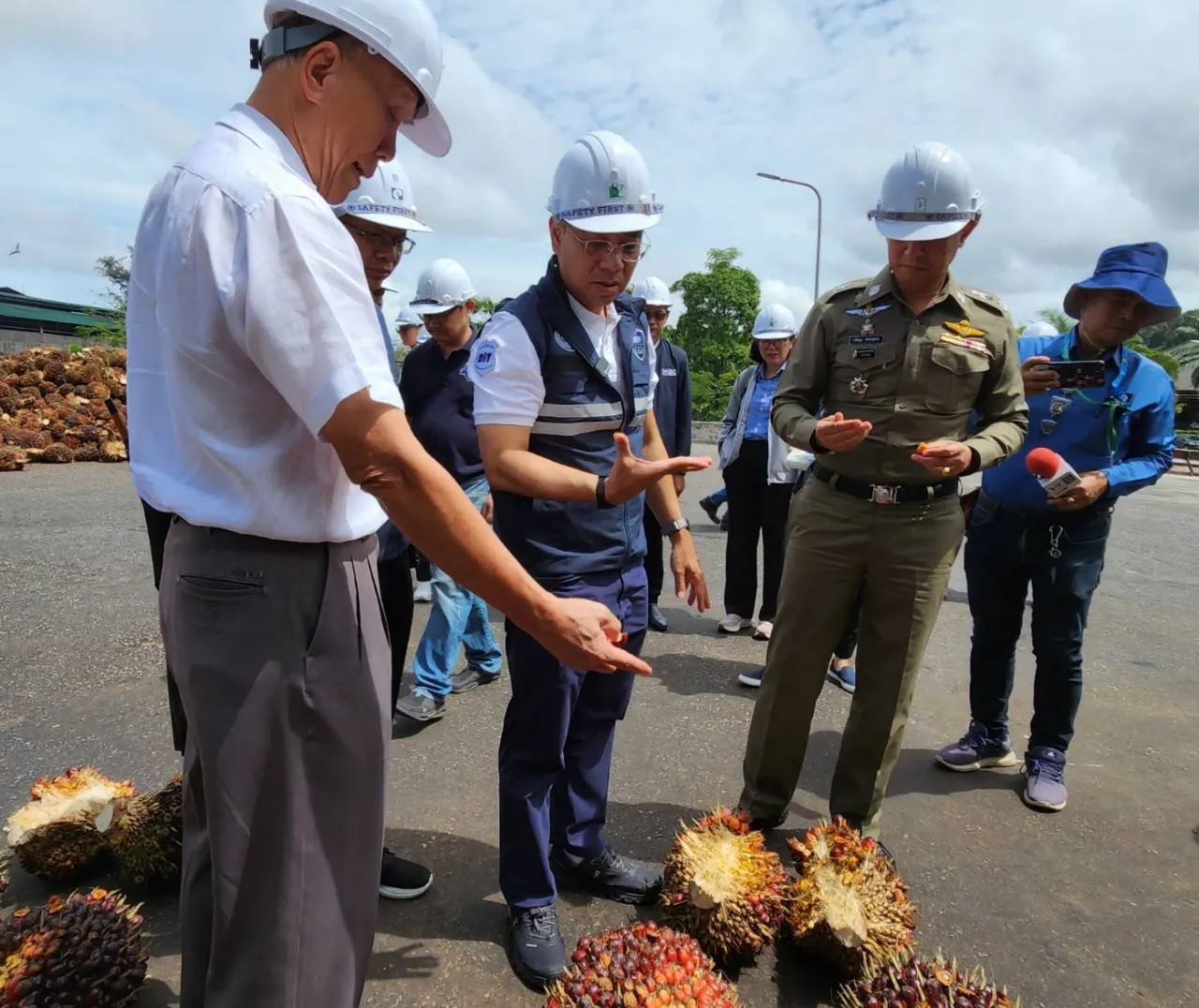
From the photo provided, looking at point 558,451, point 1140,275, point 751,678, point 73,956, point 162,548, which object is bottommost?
point 751,678

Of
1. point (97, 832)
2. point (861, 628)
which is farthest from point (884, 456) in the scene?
point (97, 832)

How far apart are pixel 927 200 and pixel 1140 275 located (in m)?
1.21

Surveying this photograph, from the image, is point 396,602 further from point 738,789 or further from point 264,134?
point 264,134

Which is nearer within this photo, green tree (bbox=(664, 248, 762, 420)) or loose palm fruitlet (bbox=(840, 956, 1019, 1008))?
loose palm fruitlet (bbox=(840, 956, 1019, 1008))

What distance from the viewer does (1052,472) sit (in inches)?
124

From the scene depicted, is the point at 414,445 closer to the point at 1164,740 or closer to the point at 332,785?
the point at 332,785

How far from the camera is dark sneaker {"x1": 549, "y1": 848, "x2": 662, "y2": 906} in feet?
8.64

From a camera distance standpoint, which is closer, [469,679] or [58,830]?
[58,830]

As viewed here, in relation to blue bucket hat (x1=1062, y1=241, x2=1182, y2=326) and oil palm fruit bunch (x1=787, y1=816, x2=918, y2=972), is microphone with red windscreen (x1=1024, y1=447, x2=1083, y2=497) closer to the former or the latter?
blue bucket hat (x1=1062, y1=241, x2=1182, y2=326)

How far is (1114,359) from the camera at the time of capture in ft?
11.0

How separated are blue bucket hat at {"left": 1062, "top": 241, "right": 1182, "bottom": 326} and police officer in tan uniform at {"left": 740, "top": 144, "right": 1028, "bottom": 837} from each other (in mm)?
741

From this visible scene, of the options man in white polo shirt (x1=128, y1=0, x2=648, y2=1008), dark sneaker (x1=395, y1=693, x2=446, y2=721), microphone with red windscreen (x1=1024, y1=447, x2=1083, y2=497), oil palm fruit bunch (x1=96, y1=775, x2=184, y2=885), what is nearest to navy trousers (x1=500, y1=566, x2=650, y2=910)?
man in white polo shirt (x1=128, y1=0, x2=648, y2=1008)

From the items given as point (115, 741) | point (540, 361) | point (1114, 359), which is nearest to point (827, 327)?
point (540, 361)

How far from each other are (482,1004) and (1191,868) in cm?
270
